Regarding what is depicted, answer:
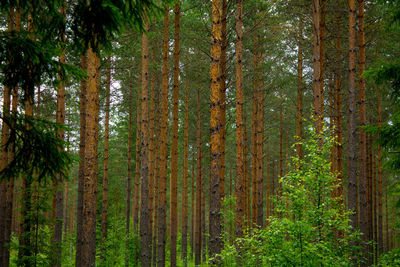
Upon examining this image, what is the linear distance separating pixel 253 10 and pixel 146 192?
879 cm

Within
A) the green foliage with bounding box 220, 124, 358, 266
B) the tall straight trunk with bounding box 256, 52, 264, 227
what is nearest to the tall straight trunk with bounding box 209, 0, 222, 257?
the green foliage with bounding box 220, 124, 358, 266

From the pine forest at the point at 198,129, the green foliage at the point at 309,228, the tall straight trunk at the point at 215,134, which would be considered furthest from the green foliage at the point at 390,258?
the tall straight trunk at the point at 215,134

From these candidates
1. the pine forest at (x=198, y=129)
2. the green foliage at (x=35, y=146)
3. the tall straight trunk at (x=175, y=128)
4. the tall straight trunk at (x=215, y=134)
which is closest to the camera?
the green foliage at (x=35, y=146)

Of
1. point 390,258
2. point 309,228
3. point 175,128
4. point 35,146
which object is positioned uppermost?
point 175,128

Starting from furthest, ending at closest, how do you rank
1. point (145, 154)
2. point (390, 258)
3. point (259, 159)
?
point (259, 159)
point (145, 154)
point (390, 258)

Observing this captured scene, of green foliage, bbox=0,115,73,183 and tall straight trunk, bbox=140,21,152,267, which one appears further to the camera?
tall straight trunk, bbox=140,21,152,267

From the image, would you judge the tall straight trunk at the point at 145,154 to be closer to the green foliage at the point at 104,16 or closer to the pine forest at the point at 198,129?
the pine forest at the point at 198,129

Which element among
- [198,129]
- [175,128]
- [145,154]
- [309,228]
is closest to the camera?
[309,228]

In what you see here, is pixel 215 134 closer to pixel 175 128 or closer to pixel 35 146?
pixel 175 128

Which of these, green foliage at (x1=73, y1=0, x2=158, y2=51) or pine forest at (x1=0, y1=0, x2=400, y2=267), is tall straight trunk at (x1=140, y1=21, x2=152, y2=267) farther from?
green foliage at (x1=73, y1=0, x2=158, y2=51)

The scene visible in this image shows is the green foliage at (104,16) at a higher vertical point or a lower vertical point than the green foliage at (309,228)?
higher

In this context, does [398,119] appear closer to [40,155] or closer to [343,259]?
[343,259]

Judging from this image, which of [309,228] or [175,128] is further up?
[175,128]

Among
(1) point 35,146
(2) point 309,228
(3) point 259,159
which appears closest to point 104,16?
(1) point 35,146
